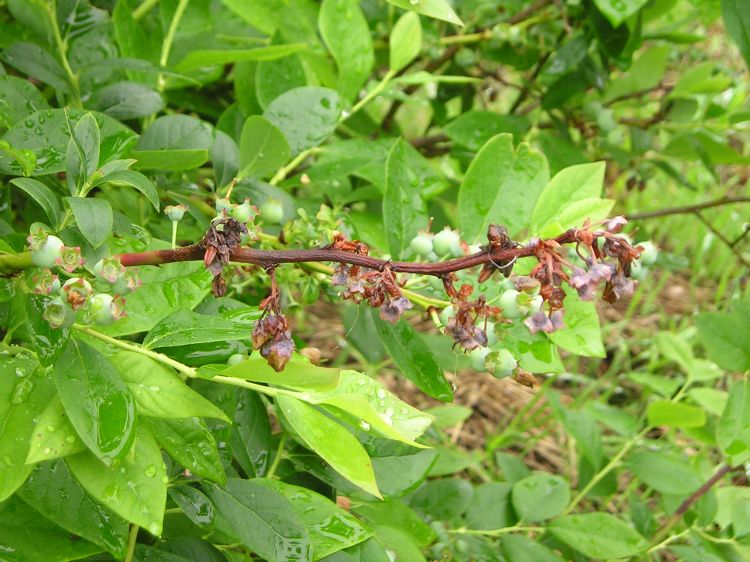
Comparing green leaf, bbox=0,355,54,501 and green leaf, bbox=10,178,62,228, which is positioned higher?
green leaf, bbox=10,178,62,228

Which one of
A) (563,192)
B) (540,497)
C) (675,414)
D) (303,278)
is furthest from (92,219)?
(675,414)

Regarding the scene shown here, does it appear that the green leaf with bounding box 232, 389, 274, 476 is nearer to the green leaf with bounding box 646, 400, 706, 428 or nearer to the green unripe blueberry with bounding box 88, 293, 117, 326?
the green unripe blueberry with bounding box 88, 293, 117, 326

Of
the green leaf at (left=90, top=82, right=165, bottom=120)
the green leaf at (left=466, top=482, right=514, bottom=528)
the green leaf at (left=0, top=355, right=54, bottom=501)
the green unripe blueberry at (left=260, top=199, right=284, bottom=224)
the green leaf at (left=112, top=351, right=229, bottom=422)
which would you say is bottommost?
the green leaf at (left=466, top=482, right=514, bottom=528)

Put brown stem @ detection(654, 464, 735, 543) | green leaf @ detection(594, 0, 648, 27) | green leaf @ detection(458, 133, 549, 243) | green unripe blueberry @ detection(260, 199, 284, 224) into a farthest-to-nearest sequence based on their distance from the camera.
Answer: brown stem @ detection(654, 464, 735, 543), green leaf @ detection(594, 0, 648, 27), green leaf @ detection(458, 133, 549, 243), green unripe blueberry @ detection(260, 199, 284, 224)

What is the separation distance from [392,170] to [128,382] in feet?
1.26

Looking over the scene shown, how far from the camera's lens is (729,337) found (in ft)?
3.75

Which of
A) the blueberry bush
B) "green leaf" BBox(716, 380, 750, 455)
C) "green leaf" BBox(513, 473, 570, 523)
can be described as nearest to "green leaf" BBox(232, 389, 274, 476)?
the blueberry bush

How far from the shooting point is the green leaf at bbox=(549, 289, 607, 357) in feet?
2.56

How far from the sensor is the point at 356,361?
7.49ft

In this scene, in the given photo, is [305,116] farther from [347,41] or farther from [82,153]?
[82,153]

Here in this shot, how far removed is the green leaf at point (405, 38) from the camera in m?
1.06

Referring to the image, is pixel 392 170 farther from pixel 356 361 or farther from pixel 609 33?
pixel 356 361

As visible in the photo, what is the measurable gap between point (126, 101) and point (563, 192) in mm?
478

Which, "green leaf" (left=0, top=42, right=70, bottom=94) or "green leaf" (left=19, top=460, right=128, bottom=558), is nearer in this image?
"green leaf" (left=19, top=460, right=128, bottom=558)
